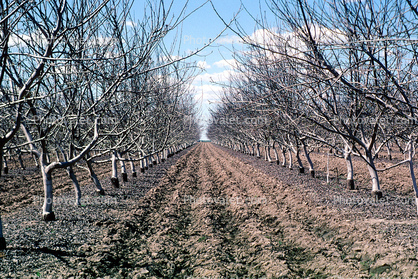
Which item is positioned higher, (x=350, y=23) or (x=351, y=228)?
(x=350, y=23)

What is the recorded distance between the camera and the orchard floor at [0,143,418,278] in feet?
13.7

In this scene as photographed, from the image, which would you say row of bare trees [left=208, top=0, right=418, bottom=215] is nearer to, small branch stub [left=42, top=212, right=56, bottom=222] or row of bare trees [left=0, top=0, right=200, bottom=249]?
row of bare trees [left=0, top=0, right=200, bottom=249]

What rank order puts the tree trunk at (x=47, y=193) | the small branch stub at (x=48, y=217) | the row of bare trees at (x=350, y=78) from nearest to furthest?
the row of bare trees at (x=350, y=78) < the tree trunk at (x=47, y=193) < the small branch stub at (x=48, y=217)

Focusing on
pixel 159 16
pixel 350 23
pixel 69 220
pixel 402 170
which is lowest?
pixel 402 170

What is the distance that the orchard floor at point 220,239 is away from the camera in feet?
13.7

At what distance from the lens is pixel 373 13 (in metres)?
4.38

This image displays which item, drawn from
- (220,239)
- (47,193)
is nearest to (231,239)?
(220,239)

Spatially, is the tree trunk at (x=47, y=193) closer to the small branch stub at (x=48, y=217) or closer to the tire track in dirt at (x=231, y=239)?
the small branch stub at (x=48, y=217)

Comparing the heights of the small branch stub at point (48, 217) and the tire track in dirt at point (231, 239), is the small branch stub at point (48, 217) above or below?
above

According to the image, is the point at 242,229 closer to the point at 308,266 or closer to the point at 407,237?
the point at 308,266

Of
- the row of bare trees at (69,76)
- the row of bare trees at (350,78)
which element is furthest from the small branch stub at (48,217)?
the row of bare trees at (350,78)

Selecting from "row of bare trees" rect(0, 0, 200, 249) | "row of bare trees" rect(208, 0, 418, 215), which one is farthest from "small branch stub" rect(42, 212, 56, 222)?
"row of bare trees" rect(208, 0, 418, 215)

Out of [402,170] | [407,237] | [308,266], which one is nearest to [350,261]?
[308,266]

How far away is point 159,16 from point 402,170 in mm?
15368
